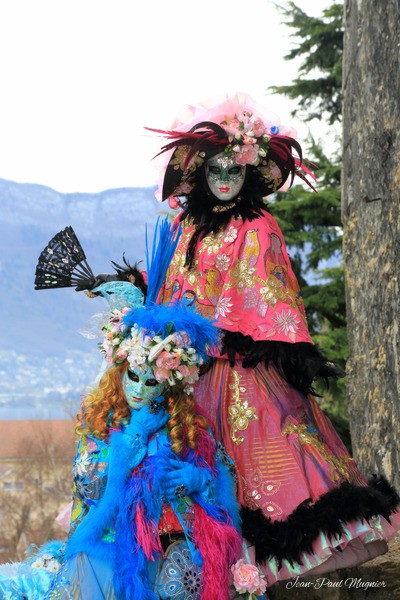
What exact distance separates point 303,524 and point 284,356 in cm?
88

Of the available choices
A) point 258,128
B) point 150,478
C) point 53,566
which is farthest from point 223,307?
point 53,566

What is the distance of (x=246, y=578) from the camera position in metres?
4.15

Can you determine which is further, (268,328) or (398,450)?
(398,450)

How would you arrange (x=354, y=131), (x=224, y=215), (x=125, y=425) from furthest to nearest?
(x=354, y=131)
(x=224, y=215)
(x=125, y=425)

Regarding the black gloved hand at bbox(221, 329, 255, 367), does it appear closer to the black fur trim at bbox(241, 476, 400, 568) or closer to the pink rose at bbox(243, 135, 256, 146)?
the black fur trim at bbox(241, 476, 400, 568)

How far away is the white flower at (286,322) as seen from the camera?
15.7 ft

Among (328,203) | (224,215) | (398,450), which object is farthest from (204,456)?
(328,203)

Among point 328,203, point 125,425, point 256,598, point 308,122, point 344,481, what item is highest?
point 308,122

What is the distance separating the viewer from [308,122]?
1567 cm

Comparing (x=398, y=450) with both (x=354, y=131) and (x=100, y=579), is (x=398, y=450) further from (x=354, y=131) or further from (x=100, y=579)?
(x=100, y=579)

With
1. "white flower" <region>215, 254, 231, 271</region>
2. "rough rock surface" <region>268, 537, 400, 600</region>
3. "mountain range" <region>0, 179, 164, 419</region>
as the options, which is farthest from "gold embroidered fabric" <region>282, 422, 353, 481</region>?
"mountain range" <region>0, 179, 164, 419</region>

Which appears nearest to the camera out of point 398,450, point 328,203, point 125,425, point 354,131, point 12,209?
point 125,425

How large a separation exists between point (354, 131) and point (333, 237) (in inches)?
220

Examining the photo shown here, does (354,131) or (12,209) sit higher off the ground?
(12,209)
